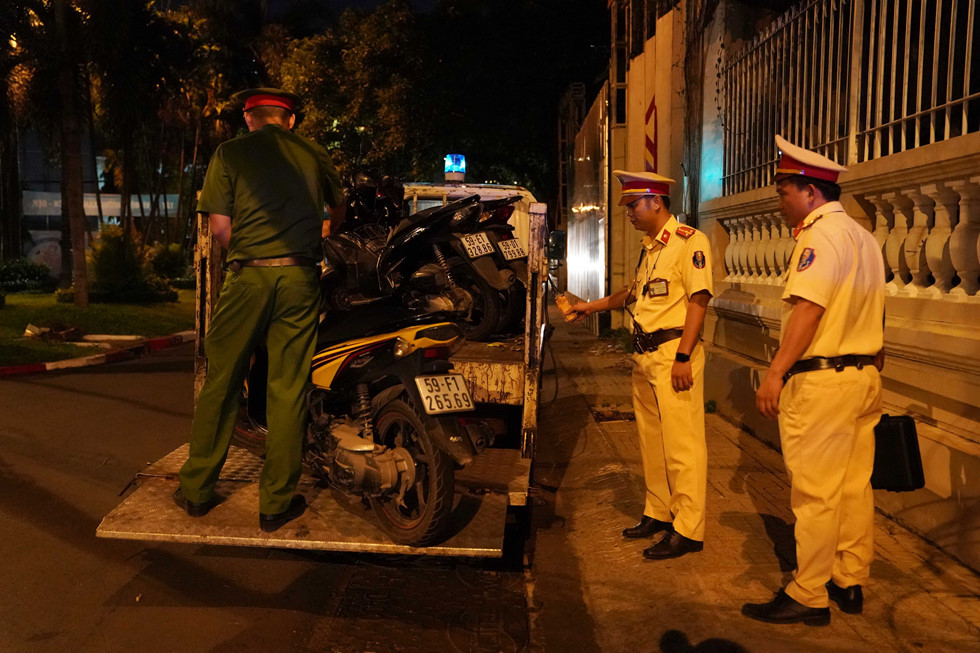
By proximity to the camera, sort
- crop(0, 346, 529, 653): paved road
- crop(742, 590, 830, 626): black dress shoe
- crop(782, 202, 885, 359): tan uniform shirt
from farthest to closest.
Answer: crop(0, 346, 529, 653): paved road → crop(742, 590, 830, 626): black dress shoe → crop(782, 202, 885, 359): tan uniform shirt

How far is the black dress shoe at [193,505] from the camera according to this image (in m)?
4.04

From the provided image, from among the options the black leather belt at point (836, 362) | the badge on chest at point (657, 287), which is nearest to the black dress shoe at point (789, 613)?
the black leather belt at point (836, 362)

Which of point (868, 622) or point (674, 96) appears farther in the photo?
point (674, 96)

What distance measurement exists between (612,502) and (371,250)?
2357 millimetres

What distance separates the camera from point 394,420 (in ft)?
12.9

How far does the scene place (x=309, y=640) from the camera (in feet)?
11.3

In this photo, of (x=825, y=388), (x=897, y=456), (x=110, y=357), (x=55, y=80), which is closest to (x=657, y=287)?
(x=825, y=388)

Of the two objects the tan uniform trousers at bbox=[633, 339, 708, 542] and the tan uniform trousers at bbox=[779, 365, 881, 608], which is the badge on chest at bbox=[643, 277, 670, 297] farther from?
the tan uniform trousers at bbox=[779, 365, 881, 608]

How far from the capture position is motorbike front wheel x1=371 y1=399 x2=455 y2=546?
368 centimetres

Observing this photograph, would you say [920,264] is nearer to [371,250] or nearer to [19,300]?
[371,250]

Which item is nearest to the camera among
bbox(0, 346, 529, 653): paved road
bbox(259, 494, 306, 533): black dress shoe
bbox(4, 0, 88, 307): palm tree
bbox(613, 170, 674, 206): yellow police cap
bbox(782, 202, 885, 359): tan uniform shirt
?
bbox(782, 202, 885, 359): tan uniform shirt

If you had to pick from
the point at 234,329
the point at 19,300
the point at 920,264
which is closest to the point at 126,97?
the point at 19,300

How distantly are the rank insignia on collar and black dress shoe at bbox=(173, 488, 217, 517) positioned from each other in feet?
9.69

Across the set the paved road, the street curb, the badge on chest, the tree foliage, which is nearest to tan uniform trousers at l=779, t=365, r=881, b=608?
the badge on chest
